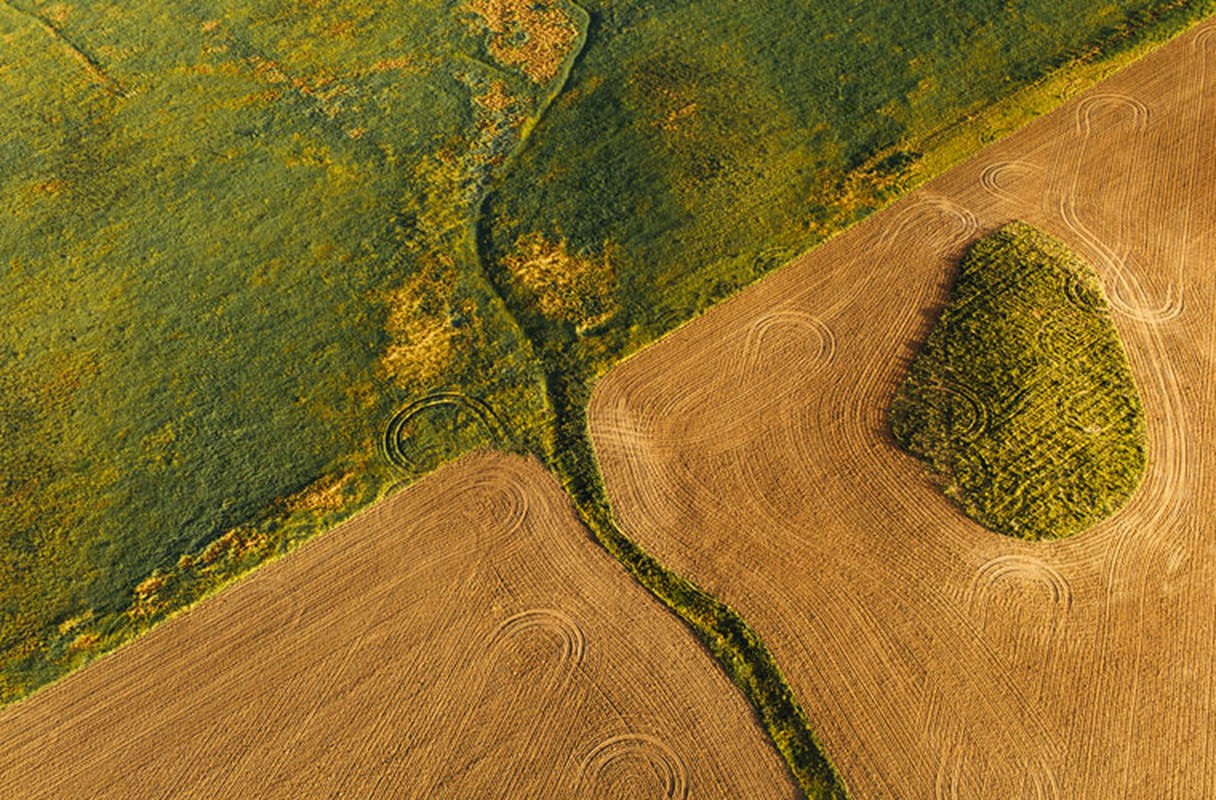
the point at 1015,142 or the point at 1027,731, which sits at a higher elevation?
the point at 1015,142

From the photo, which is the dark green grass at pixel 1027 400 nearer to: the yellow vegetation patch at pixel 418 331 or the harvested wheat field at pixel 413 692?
the harvested wheat field at pixel 413 692

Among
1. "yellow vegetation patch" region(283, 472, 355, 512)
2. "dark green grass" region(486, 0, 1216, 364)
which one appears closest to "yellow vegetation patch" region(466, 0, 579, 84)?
"dark green grass" region(486, 0, 1216, 364)

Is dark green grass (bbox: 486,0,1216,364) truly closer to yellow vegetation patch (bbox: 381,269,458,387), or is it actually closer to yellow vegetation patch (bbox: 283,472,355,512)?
yellow vegetation patch (bbox: 381,269,458,387)

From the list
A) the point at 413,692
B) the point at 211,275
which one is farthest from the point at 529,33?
the point at 413,692

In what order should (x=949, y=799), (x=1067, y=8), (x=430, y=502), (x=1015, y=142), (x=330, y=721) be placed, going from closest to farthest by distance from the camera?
(x=949, y=799)
(x=330, y=721)
(x=430, y=502)
(x=1015, y=142)
(x=1067, y=8)

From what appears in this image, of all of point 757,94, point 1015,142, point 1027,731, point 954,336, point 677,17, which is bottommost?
point 1027,731

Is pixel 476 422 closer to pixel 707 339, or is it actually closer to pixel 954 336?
pixel 707 339

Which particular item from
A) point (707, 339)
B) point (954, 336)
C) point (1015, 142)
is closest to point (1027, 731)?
point (954, 336)
